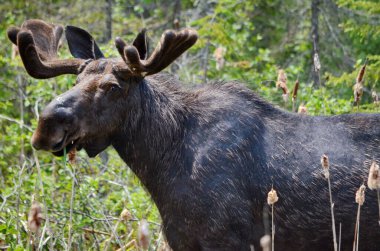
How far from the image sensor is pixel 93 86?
20.0ft

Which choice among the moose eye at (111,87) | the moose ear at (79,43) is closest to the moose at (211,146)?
the moose eye at (111,87)

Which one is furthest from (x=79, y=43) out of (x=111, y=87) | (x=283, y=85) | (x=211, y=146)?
(x=283, y=85)

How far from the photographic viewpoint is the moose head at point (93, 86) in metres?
5.85

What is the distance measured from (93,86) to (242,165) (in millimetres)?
1244

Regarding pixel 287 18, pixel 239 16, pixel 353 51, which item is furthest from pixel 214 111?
pixel 287 18

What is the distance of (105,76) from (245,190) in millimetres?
1332

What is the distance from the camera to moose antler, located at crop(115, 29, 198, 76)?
5914 mm

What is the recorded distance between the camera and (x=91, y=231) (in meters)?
8.13

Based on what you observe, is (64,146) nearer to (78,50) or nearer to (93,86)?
(93,86)

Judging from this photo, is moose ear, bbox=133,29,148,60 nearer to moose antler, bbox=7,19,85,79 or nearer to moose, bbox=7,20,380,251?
moose, bbox=7,20,380,251

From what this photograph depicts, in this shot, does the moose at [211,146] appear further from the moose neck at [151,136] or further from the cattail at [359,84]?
the cattail at [359,84]

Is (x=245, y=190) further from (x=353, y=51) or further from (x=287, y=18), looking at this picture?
(x=287, y=18)

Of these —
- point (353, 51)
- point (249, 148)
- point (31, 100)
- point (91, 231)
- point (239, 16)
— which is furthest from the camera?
point (353, 51)

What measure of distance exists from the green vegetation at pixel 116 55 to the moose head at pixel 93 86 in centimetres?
71
